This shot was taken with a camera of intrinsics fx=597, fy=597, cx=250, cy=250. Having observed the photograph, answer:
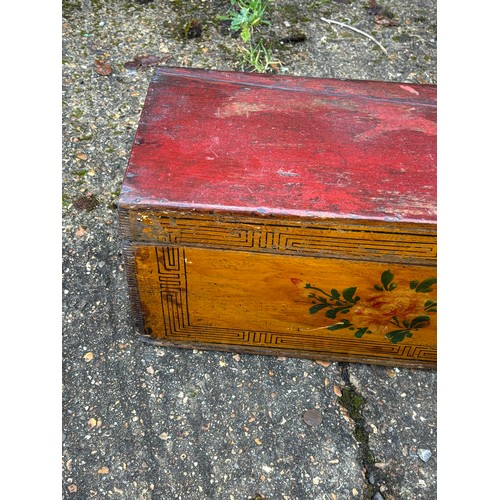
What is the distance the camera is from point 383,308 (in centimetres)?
137

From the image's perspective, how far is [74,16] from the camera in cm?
240

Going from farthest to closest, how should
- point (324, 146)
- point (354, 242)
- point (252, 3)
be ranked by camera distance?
point (252, 3) < point (324, 146) < point (354, 242)

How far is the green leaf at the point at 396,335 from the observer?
143cm

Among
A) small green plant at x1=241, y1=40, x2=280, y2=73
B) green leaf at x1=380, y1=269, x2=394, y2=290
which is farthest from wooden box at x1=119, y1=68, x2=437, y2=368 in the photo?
small green plant at x1=241, y1=40, x2=280, y2=73

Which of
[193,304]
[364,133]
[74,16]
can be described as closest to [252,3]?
[74,16]

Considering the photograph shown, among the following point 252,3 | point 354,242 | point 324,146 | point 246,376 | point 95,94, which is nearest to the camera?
point 354,242

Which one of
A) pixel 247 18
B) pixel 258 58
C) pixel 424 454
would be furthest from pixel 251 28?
pixel 424 454

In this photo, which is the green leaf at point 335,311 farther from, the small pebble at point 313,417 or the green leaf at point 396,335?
the small pebble at point 313,417

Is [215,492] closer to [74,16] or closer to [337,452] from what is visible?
[337,452]

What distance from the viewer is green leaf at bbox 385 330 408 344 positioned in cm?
143

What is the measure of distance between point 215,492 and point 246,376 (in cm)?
30

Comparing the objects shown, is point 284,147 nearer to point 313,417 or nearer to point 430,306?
point 430,306

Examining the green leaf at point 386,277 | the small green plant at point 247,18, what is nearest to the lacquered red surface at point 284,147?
the green leaf at point 386,277

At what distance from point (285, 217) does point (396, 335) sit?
0.45m
